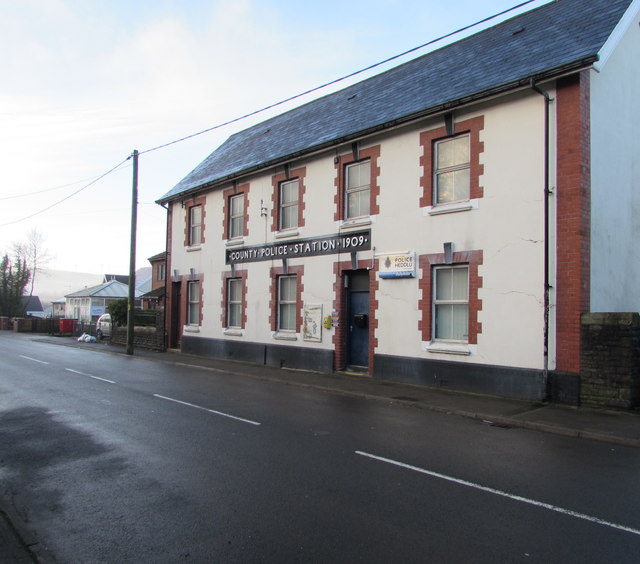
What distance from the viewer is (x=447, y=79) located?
13.9 m

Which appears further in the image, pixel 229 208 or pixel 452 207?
pixel 229 208

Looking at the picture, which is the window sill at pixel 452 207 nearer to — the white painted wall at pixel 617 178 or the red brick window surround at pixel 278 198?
the white painted wall at pixel 617 178

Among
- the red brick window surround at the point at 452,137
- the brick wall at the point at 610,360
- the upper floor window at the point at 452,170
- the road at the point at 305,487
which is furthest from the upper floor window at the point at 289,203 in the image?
the brick wall at the point at 610,360

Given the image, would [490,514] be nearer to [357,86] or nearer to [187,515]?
[187,515]

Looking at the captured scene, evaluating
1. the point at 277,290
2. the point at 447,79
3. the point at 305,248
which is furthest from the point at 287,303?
the point at 447,79

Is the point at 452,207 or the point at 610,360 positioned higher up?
the point at 452,207

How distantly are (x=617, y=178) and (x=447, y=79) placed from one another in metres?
5.08

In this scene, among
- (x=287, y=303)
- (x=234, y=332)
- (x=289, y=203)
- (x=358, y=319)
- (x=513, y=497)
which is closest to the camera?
(x=513, y=497)

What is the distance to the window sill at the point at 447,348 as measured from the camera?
1182cm

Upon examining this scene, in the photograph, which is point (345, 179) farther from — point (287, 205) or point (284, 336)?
point (284, 336)

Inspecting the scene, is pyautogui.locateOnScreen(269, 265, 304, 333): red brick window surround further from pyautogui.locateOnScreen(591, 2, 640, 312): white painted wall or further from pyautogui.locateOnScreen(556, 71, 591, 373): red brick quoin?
pyautogui.locateOnScreen(591, 2, 640, 312): white painted wall

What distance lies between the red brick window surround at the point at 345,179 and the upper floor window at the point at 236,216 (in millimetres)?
5102

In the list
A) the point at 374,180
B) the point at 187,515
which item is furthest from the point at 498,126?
the point at 187,515

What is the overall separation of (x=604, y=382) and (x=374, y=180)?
762 cm
